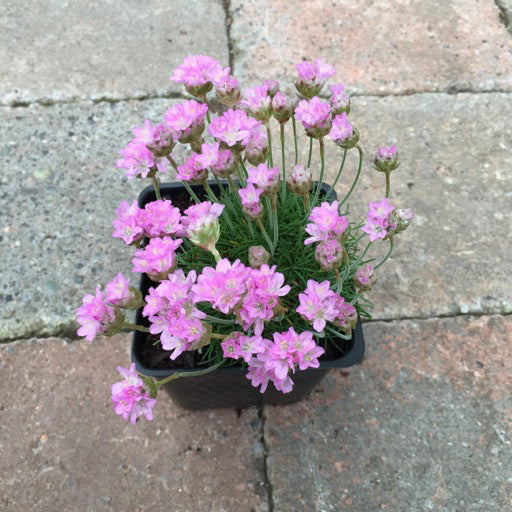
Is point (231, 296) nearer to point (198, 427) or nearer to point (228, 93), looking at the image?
point (228, 93)

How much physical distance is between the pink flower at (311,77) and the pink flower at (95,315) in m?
0.55

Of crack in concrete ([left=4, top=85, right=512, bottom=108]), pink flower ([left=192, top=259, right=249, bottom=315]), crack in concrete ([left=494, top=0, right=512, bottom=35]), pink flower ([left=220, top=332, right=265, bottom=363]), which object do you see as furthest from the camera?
crack in concrete ([left=494, top=0, right=512, bottom=35])

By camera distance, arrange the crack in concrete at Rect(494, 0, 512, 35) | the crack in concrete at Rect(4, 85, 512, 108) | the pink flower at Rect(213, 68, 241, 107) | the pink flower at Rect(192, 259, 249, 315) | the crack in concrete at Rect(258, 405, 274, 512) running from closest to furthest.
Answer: the pink flower at Rect(192, 259, 249, 315) → the pink flower at Rect(213, 68, 241, 107) → the crack in concrete at Rect(258, 405, 274, 512) → the crack in concrete at Rect(4, 85, 512, 108) → the crack in concrete at Rect(494, 0, 512, 35)

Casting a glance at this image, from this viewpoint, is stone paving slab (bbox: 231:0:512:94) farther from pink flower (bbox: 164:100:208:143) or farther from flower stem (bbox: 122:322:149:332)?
flower stem (bbox: 122:322:149:332)

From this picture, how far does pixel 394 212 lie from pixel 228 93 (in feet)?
1.27

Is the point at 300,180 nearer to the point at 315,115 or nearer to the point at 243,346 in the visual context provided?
the point at 315,115

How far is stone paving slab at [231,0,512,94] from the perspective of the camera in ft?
7.12

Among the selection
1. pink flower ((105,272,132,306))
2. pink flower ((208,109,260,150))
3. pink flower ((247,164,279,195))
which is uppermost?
pink flower ((208,109,260,150))

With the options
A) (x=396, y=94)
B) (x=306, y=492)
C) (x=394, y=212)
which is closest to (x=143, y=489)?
(x=306, y=492)

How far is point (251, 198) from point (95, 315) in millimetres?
329

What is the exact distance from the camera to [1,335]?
1.64 m

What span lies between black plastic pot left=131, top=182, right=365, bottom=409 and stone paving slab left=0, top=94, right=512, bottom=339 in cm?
39

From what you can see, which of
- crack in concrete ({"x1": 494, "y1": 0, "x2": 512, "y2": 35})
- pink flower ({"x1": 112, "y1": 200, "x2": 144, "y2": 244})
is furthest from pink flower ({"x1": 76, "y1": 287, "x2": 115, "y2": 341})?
crack in concrete ({"x1": 494, "y1": 0, "x2": 512, "y2": 35})

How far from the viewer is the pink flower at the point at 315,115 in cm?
105
